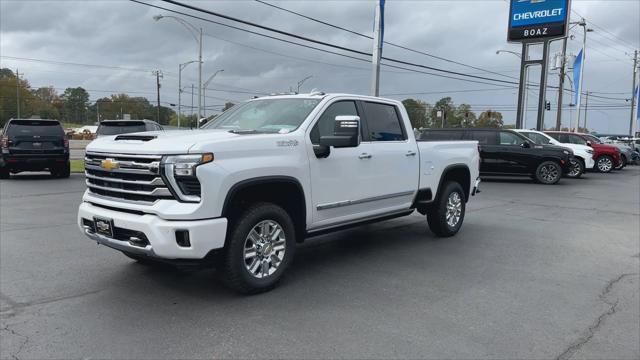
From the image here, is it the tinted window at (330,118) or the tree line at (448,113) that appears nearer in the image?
the tinted window at (330,118)

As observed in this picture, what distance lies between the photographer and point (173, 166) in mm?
4246

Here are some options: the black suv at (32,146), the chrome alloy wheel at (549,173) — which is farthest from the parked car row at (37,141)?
the chrome alloy wheel at (549,173)

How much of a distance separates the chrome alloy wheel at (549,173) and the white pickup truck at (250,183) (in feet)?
41.5

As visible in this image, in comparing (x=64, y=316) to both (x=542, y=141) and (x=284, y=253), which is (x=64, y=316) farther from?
(x=542, y=141)

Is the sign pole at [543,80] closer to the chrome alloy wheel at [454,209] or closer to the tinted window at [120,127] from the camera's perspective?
the tinted window at [120,127]

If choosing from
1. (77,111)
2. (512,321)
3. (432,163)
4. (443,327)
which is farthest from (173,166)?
(77,111)

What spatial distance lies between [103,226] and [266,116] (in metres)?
2.08

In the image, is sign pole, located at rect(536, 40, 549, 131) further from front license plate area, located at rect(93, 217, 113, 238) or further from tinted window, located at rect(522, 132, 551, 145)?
front license plate area, located at rect(93, 217, 113, 238)

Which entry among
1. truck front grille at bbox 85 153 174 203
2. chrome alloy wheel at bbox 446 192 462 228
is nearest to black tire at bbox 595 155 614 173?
chrome alloy wheel at bbox 446 192 462 228

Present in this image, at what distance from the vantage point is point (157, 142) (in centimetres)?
447

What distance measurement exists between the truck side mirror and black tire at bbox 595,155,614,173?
22.8 m

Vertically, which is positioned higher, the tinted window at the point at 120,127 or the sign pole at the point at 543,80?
the sign pole at the point at 543,80

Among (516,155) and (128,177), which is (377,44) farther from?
(128,177)

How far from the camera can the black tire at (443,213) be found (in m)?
7.49
